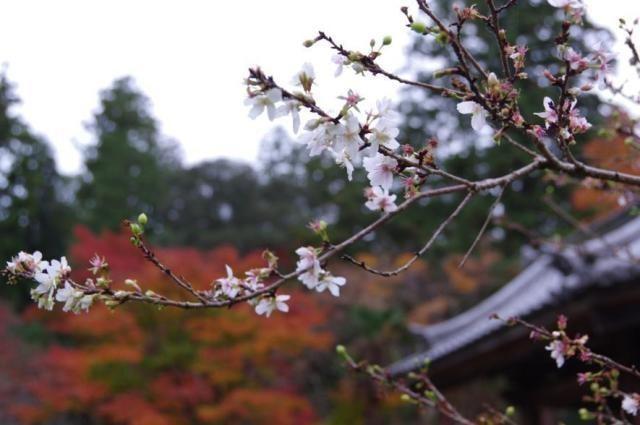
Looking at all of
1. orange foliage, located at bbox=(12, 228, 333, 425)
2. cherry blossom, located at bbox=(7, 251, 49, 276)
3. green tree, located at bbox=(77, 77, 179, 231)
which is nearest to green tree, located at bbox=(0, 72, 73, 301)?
green tree, located at bbox=(77, 77, 179, 231)

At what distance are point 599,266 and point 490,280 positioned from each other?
978cm

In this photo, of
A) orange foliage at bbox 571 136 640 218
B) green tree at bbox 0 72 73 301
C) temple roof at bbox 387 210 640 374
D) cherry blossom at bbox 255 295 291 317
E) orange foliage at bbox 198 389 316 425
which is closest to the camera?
cherry blossom at bbox 255 295 291 317

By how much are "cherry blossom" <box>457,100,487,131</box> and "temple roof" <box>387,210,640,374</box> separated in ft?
2.42

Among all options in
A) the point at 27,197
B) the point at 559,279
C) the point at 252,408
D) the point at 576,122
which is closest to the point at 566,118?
the point at 576,122

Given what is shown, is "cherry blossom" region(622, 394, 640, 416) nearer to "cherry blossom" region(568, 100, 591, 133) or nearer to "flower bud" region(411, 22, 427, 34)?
"cherry blossom" region(568, 100, 591, 133)

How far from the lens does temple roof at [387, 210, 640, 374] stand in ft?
8.43

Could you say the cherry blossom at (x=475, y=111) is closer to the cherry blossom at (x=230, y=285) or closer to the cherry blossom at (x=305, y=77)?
the cherry blossom at (x=305, y=77)

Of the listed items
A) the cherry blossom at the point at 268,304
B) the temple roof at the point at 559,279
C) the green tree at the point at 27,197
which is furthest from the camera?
the green tree at the point at 27,197

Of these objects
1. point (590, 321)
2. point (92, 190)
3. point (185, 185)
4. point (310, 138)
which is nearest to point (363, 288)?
point (92, 190)

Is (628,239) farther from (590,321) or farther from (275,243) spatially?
(275,243)

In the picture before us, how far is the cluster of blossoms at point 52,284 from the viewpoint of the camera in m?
1.01

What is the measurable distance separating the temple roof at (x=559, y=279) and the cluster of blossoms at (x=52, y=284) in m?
0.99

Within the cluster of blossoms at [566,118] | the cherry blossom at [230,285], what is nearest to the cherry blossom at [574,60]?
the cluster of blossoms at [566,118]

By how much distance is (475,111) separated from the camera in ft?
3.37
